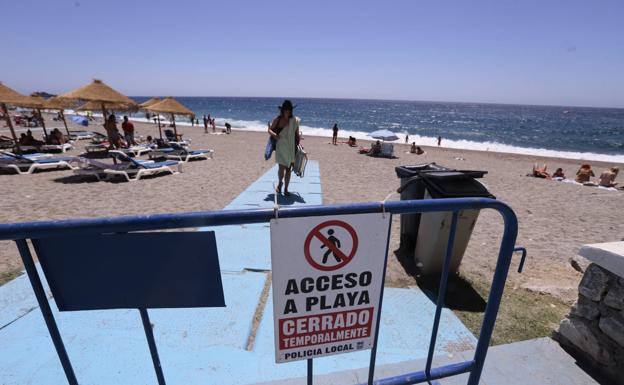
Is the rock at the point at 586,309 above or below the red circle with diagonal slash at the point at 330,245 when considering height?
below

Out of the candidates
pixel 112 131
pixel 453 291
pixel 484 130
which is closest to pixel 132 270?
pixel 453 291

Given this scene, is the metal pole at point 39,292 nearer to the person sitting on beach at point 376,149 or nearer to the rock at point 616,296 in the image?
the rock at point 616,296

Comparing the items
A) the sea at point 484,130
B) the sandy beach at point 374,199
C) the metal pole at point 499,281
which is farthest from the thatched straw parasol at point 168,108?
the metal pole at point 499,281

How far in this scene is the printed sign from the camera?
1.33m

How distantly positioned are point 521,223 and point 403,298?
16.3 feet

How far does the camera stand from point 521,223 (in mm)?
6582

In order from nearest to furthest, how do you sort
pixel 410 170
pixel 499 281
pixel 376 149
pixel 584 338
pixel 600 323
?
pixel 499 281 → pixel 600 323 → pixel 584 338 → pixel 410 170 → pixel 376 149

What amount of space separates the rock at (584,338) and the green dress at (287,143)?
4886 mm

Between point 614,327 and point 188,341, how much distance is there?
327 centimetres

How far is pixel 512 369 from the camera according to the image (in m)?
2.26

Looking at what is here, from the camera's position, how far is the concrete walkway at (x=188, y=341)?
224 cm

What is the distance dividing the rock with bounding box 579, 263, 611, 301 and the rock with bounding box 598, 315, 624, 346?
144 millimetres

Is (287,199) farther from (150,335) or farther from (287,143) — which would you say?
(150,335)

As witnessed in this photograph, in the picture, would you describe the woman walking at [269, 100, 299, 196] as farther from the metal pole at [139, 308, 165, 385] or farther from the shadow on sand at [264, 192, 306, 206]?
Answer: the metal pole at [139, 308, 165, 385]
